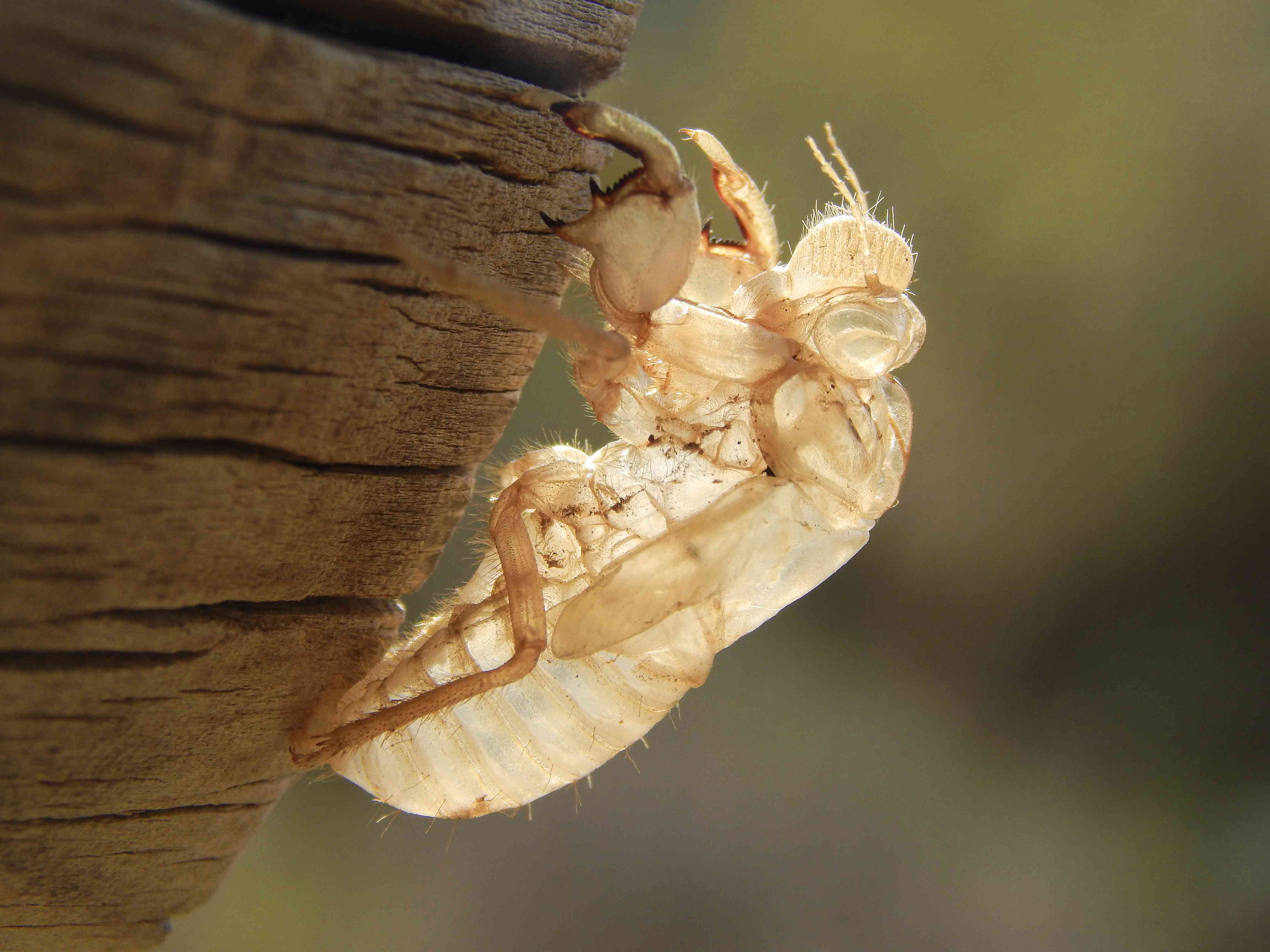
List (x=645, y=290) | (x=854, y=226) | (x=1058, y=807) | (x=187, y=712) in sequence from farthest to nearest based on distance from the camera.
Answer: (x=1058, y=807) < (x=854, y=226) < (x=645, y=290) < (x=187, y=712)

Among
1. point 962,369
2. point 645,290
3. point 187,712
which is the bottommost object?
point 187,712

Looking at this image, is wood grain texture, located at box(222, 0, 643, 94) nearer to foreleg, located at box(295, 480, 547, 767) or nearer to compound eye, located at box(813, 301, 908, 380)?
compound eye, located at box(813, 301, 908, 380)

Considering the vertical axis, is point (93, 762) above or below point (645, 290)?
below

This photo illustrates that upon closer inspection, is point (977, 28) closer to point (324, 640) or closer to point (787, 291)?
point (787, 291)

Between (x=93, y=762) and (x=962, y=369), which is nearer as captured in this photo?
(x=93, y=762)

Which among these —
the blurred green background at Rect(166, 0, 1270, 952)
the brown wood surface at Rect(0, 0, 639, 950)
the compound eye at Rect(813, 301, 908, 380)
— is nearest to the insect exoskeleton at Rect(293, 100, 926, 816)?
the compound eye at Rect(813, 301, 908, 380)

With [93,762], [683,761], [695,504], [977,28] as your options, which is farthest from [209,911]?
[977,28]

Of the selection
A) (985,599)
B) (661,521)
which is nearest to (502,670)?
(661,521)
